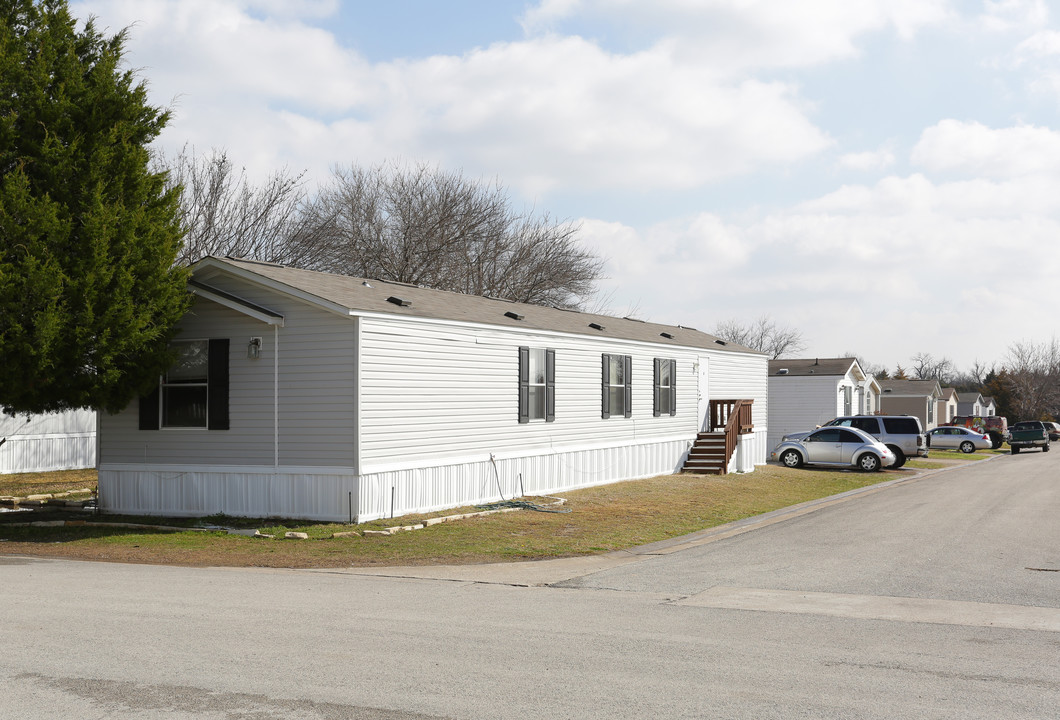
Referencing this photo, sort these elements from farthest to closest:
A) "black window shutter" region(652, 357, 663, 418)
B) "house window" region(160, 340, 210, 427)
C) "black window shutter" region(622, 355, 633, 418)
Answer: "black window shutter" region(652, 357, 663, 418) < "black window shutter" region(622, 355, 633, 418) < "house window" region(160, 340, 210, 427)

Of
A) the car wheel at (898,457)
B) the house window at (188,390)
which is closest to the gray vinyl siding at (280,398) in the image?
the house window at (188,390)

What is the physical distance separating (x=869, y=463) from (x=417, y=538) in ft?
71.3

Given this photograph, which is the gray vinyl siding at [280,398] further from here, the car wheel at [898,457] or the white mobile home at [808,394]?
the white mobile home at [808,394]

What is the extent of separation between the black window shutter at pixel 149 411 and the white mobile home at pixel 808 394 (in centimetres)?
3141

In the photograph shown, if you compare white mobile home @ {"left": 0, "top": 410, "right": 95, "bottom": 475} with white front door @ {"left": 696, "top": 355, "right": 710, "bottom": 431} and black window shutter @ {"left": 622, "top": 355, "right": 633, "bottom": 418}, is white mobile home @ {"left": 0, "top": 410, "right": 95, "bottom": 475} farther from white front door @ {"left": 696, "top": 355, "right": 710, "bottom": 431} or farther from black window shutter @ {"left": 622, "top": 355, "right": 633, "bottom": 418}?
white front door @ {"left": 696, "top": 355, "right": 710, "bottom": 431}

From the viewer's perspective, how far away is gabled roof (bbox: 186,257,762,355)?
16.1m

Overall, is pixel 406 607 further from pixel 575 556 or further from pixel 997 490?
pixel 997 490

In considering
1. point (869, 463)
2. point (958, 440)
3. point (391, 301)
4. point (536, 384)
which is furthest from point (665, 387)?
point (958, 440)

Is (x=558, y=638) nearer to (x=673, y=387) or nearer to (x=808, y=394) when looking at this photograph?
(x=673, y=387)

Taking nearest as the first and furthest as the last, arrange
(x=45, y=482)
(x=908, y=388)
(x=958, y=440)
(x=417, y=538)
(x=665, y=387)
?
(x=417, y=538) < (x=45, y=482) < (x=665, y=387) < (x=958, y=440) < (x=908, y=388)

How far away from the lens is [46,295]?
551 inches

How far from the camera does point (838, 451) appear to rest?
106ft

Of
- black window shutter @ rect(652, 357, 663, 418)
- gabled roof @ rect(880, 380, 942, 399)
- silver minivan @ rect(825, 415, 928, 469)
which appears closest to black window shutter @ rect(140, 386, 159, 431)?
black window shutter @ rect(652, 357, 663, 418)

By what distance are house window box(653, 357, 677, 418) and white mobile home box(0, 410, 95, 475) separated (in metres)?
15.7
